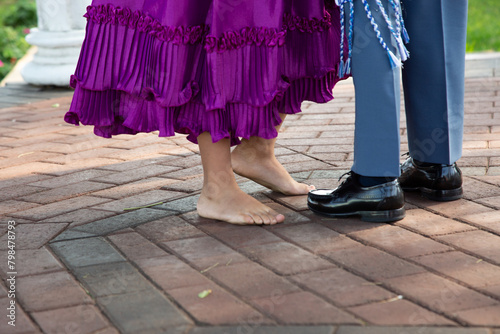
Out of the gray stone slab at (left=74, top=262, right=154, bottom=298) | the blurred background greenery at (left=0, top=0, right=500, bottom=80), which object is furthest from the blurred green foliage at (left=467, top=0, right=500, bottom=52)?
the gray stone slab at (left=74, top=262, right=154, bottom=298)

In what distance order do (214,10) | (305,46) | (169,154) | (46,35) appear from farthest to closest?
(46,35) → (169,154) → (305,46) → (214,10)

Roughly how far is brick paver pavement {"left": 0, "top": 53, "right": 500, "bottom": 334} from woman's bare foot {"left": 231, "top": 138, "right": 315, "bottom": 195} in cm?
6

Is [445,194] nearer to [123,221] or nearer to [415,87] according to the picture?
[415,87]

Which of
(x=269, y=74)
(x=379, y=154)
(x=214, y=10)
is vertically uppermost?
(x=214, y=10)

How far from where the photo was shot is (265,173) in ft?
8.19

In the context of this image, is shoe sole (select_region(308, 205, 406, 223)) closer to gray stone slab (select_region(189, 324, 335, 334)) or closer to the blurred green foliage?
gray stone slab (select_region(189, 324, 335, 334))

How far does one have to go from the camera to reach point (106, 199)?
2.58 metres

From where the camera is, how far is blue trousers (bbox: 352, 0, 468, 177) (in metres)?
2.10

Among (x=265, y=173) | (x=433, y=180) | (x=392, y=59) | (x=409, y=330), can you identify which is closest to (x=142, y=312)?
(x=409, y=330)

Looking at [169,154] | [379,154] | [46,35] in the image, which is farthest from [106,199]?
[46,35]

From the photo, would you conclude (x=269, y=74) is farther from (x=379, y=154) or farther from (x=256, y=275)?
(x=256, y=275)

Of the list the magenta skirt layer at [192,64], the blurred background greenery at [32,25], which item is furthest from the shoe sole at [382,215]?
the blurred background greenery at [32,25]

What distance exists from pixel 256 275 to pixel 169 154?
4.86 feet

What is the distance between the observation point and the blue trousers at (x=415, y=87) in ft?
6.89
